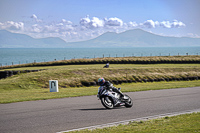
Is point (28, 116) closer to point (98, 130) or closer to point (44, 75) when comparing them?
point (98, 130)

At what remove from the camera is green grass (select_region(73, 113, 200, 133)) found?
8.88 metres

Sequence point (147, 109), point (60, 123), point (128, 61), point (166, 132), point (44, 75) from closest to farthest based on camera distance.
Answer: point (166, 132) < point (60, 123) < point (147, 109) < point (44, 75) < point (128, 61)

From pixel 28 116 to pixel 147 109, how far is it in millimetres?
5687

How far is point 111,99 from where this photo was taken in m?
14.1

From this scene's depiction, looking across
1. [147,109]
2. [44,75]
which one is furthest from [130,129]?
[44,75]

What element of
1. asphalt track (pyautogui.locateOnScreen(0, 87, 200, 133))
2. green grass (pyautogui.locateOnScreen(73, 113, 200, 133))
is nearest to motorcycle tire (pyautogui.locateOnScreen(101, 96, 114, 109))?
asphalt track (pyautogui.locateOnScreen(0, 87, 200, 133))

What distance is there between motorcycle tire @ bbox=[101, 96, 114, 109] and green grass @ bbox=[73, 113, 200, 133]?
375 centimetres

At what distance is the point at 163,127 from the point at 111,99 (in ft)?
16.2

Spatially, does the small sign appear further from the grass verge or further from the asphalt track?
the asphalt track

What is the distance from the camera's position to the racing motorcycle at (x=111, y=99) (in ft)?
45.9

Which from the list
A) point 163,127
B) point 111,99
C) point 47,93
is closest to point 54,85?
point 47,93

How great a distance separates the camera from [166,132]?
8.62 m

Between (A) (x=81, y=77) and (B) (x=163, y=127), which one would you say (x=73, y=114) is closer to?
(B) (x=163, y=127)

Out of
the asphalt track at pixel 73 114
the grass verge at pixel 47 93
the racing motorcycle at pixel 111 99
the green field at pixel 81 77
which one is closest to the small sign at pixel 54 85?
the grass verge at pixel 47 93
